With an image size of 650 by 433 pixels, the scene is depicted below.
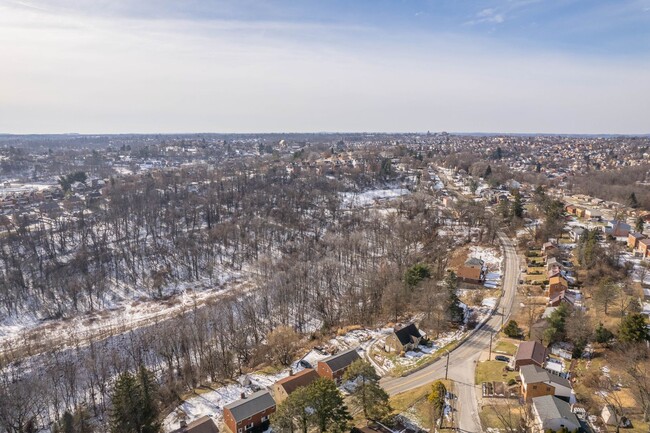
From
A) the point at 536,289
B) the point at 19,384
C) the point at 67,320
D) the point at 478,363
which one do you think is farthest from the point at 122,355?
the point at 536,289

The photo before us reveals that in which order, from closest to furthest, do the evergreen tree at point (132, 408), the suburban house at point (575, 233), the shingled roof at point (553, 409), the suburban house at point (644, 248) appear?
the evergreen tree at point (132, 408) → the shingled roof at point (553, 409) → the suburban house at point (644, 248) → the suburban house at point (575, 233)

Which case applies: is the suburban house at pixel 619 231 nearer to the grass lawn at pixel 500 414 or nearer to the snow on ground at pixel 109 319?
the grass lawn at pixel 500 414

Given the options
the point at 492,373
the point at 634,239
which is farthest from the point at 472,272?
the point at 634,239

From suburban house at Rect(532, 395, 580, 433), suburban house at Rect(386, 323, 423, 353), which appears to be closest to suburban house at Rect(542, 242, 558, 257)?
suburban house at Rect(386, 323, 423, 353)

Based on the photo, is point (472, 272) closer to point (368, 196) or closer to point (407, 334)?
point (407, 334)

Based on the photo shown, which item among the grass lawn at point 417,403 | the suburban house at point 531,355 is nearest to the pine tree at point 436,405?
the grass lawn at point 417,403

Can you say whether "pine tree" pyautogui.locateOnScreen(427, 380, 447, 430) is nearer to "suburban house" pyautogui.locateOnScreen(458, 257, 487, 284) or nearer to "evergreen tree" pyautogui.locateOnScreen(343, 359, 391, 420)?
"evergreen tree" pyautogui.locateOnScreen(343, 359, 391, 420)
